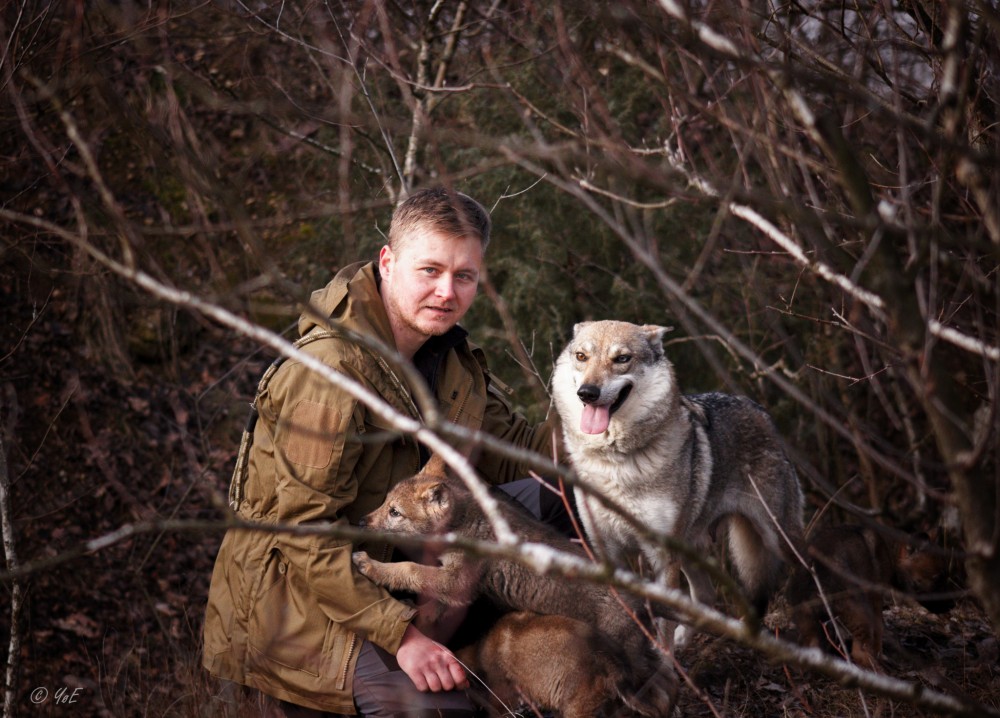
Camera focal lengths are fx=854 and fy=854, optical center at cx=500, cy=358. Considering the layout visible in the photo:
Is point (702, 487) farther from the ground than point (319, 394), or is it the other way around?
point (319, 394)

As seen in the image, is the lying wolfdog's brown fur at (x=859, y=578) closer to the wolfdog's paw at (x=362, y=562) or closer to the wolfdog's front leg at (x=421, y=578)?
the wolfdog's front leg at (x=421, y=578)

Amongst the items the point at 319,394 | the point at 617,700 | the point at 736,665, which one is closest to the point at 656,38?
the point at 319,394

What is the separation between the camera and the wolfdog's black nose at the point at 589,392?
14.8 ft

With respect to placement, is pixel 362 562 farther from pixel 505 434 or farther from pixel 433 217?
pixel 433 217

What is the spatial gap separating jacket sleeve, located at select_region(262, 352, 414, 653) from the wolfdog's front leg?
138 mm

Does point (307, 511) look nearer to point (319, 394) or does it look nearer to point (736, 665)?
point (319, 394)

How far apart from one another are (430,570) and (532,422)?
98.8 inches

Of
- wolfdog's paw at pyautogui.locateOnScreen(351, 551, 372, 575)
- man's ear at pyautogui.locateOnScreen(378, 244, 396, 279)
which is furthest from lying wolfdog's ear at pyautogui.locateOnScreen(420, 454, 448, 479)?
man's ear at pyautogui.locateOnScreen(378, 244, 396, 279)

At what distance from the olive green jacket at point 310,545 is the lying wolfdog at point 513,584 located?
0.21 metres

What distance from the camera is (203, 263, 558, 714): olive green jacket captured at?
3662 mm

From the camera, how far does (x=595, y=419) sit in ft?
15.1

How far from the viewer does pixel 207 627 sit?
4.08 meters

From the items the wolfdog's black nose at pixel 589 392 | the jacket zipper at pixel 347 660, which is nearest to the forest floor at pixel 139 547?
the jacket zipper at pixel 347 660

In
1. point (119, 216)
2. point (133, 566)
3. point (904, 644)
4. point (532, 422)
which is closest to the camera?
point (119, 216)
